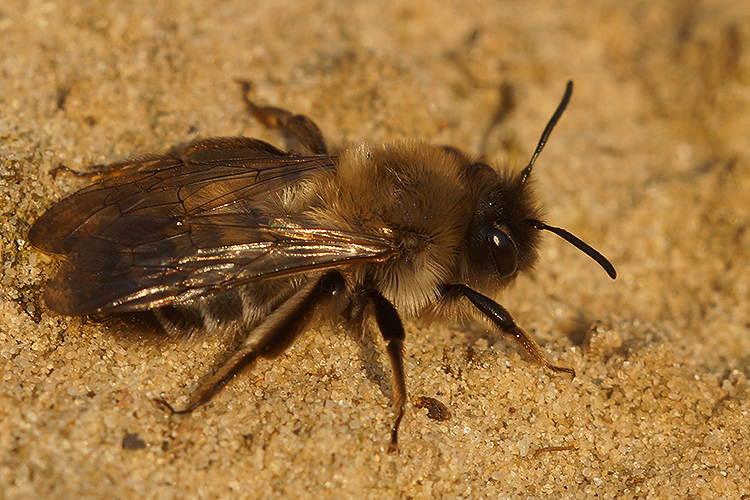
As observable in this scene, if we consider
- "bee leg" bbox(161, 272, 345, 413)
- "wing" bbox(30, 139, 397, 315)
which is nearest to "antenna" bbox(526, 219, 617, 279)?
"wing" bbox(30, 139, 397, 315)

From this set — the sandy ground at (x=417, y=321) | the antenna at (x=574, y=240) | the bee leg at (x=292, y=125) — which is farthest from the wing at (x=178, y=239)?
the antenna at (x=574, y=240)

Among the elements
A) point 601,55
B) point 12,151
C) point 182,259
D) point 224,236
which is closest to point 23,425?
point 182,259

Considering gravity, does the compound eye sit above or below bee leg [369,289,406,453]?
above

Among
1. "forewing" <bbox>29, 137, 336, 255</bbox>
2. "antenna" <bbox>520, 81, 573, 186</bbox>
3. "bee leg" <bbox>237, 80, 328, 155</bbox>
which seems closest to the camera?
"forewing" <bbox>29, 137, 336, 255</bbox>

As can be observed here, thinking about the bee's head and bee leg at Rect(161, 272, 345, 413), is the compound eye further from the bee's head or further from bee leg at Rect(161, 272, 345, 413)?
bee leg at Rect(161, 272, 345, 413)

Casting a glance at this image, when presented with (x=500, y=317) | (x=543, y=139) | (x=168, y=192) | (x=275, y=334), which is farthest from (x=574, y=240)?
(x=168, y=192)

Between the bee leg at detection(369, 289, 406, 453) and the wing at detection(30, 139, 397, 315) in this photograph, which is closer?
the wing at detection(30, 139, 397, 315)
